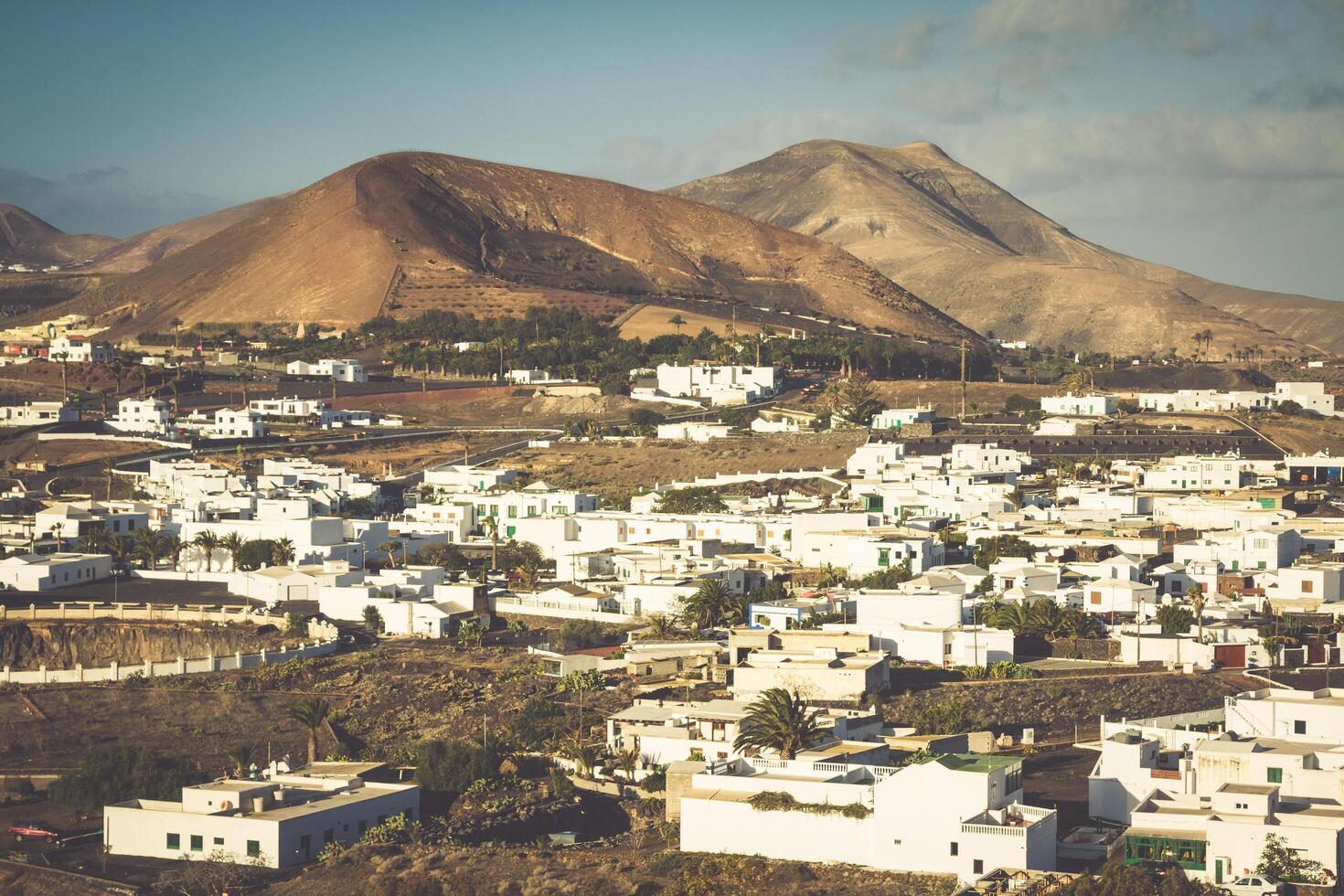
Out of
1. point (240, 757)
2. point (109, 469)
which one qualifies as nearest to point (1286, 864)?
point (240, 757)

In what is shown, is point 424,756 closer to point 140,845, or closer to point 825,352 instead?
point 140,845

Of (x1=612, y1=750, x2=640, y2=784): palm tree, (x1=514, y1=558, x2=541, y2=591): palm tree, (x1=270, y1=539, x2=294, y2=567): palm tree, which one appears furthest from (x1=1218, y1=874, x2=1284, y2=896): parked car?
(x1=270, y1=539, x2=294, y2=567): palm tree

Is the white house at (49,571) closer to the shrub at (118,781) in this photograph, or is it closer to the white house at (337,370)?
the shrub at (118,781)

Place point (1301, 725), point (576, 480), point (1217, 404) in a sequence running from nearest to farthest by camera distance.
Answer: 1. point (1301, 725)
2. point (576, 480)
3. point (1217, 404)

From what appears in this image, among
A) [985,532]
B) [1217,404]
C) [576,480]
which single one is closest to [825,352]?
[1217,404]

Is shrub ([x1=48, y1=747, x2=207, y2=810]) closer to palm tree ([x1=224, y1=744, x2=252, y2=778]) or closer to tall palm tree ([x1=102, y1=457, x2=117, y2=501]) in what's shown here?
palm tree ([x1=224, y1=744, x2=252, y2=778])

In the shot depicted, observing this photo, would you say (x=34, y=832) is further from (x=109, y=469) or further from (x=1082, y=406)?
(x=1082, y=406)
